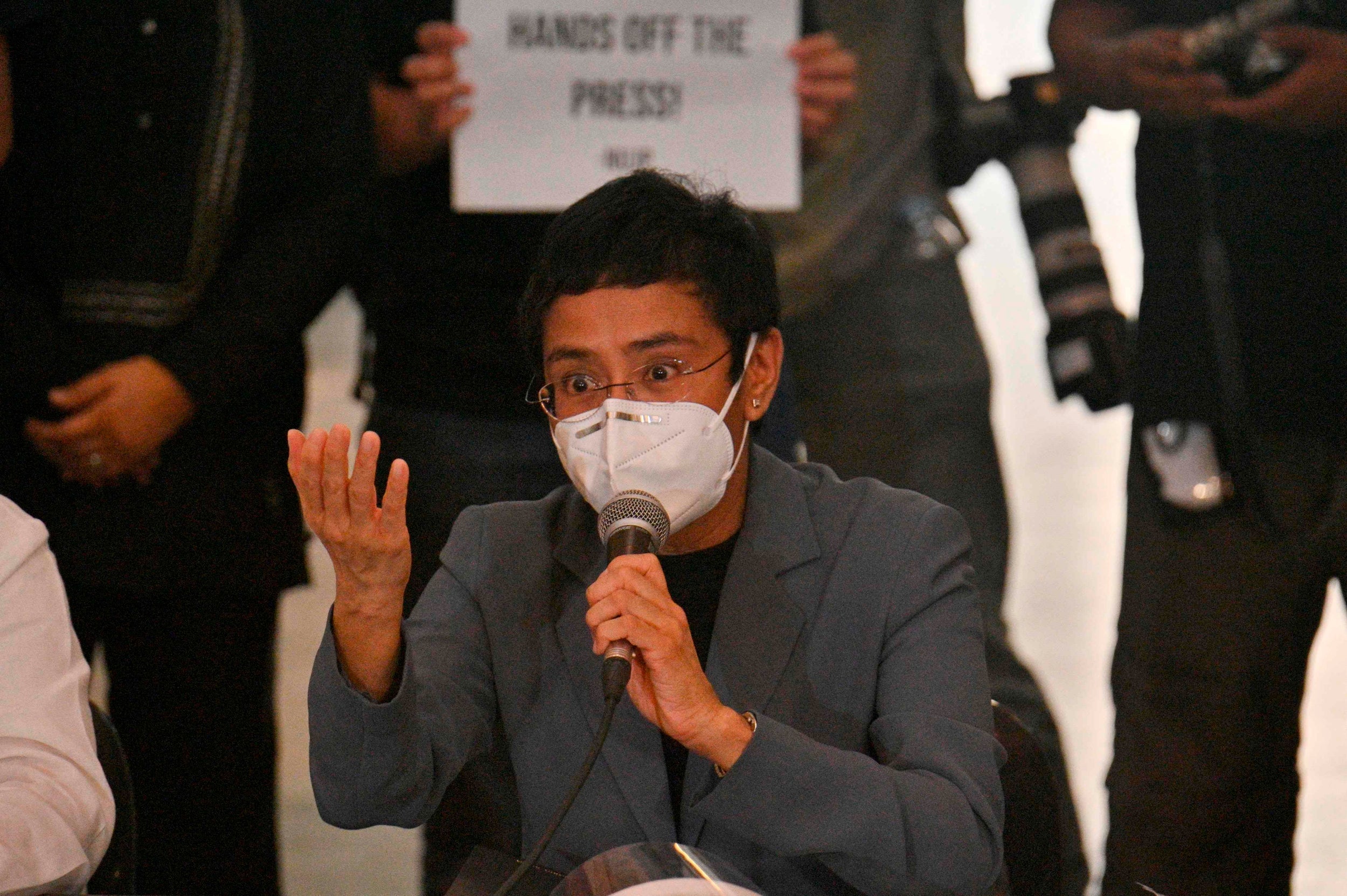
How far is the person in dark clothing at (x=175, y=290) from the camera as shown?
2457 millimetres

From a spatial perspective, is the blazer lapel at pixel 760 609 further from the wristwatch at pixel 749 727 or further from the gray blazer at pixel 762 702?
the wristwatch at pixel 749 727

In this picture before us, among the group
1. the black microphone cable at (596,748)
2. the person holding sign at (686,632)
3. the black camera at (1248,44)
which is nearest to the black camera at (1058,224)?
the black camera at (1248,44)

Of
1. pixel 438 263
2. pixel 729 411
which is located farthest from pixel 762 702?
pixel 438 263

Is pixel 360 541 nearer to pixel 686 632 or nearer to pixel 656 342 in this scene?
pixel 686 632

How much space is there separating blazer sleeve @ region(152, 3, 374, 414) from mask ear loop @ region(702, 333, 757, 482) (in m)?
0.99

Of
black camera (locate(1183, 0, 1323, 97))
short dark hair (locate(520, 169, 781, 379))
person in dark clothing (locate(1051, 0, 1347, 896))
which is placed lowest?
person in dark clothing (locate(1051, 0, 1347, 896))

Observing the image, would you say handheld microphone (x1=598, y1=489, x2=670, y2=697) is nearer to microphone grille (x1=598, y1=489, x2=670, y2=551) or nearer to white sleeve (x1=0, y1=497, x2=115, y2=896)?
microphone grille (x1=598, y1=489, x2=670, y2=551)

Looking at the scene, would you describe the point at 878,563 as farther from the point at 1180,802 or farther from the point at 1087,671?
the point at 1087,671

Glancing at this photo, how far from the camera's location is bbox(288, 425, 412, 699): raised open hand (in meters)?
1.39

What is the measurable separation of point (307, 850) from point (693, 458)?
135cm

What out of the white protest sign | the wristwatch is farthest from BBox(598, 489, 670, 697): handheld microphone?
the white protest sign

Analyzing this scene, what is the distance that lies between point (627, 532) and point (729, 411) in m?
0.34

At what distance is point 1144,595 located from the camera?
2678 mm

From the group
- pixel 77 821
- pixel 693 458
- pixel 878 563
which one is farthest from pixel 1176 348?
pixel 77 821
